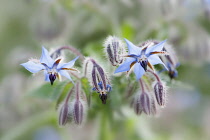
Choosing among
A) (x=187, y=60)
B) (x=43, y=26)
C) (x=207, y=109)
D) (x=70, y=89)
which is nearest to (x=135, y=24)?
(x=187, y=60)

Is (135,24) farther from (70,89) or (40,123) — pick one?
(70,89)

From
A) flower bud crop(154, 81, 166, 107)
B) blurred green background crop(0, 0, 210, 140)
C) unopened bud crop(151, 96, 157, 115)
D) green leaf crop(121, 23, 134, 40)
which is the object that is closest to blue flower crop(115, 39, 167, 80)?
flower bud crop(154, 81, 166, 107)

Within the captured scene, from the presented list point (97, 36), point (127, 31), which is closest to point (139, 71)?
point (127, 31)

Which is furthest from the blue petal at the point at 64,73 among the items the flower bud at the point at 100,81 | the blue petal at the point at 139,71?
the blue petal at the point at 139,71

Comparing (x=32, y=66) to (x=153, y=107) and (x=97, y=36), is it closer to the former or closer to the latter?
(x=153, y=107)

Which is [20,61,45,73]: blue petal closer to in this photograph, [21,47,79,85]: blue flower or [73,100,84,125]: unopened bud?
[21,47,79,85]: blue flower

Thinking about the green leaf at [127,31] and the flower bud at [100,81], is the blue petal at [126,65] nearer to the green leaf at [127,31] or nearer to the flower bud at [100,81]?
the flower bud at [100,81]

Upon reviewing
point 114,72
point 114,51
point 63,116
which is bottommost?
point 63,116
